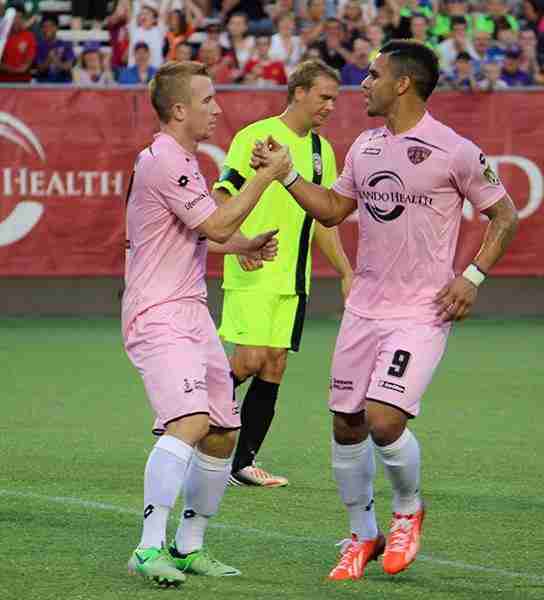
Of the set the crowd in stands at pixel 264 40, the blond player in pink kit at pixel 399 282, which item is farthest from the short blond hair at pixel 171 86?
the crowd in stands at pixel 264 40

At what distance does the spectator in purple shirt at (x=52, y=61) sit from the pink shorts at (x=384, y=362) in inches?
507

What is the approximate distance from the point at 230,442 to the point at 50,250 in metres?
10.7

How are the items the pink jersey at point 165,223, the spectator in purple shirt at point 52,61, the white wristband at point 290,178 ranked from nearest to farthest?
the pink jersey at point 165,223 < the white wristband at point 290,178 < the spectator in purple shirt at point 52,61

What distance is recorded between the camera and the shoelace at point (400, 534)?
22.7 ft

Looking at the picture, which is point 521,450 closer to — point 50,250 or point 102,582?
point 102,582

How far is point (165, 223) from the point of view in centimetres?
682

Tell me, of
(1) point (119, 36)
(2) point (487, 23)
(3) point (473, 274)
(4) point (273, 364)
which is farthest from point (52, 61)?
(3) point (473, 274)

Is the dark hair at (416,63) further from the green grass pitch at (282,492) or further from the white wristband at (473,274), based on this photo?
the green grass pitch at (282,492)

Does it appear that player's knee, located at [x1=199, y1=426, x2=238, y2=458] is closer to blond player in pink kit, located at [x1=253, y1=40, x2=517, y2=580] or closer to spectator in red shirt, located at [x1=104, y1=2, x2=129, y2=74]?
blond player in pink kit, located at [x1=253, y1=40, x2=517, y2=580]

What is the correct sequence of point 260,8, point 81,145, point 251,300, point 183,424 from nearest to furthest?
point 183,424 → point 251,300 → point 81,145 → point 260,8

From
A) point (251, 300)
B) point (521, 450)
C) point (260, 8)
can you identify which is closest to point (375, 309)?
point (251, 300)

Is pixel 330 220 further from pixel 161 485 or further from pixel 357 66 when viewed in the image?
pixel 357 66

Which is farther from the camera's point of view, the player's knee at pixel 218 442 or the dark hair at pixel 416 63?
the dark hair at pixel 416 63

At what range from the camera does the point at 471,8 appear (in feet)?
74.2
